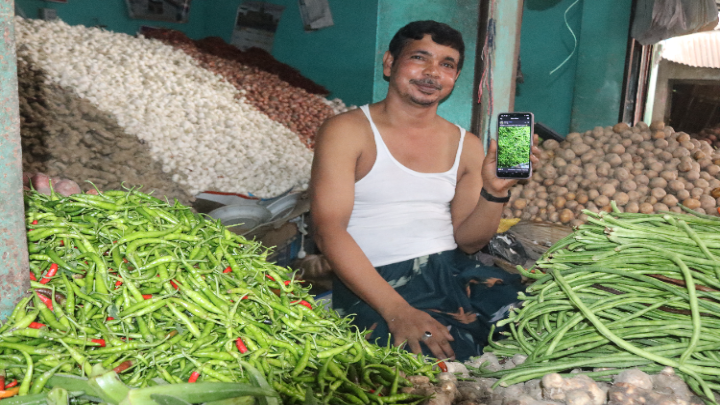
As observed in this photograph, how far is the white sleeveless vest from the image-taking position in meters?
2.59

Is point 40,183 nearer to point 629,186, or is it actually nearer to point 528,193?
point 528,193

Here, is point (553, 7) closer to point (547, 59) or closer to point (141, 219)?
point (547, 59)

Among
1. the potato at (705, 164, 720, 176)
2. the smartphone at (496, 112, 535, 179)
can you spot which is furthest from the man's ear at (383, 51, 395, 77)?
the potato at (705, 164, 720, 176)

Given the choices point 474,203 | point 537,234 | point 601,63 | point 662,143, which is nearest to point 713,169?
point 662,143

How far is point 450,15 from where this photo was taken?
3.60m

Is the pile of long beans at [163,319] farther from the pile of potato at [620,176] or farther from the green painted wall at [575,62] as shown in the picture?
the green painted wall at [575,62]

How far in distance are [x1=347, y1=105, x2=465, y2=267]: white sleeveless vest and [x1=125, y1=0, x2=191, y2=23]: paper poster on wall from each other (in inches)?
190

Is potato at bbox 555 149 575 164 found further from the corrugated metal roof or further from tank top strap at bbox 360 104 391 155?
the corrugated metal roof

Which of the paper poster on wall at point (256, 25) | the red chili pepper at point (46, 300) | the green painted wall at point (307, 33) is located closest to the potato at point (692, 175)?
the green painted wall at point (307, 33)

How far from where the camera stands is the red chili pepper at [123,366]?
41.1 inches

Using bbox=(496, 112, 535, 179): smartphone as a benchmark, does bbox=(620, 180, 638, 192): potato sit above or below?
below

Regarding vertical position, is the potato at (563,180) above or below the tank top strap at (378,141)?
below

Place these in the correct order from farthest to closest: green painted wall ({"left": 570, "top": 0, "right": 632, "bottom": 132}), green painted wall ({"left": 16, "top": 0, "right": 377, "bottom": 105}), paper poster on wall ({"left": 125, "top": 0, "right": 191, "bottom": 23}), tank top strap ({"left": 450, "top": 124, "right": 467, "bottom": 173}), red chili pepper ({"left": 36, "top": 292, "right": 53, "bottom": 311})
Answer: paper poster on wall ({"left": 125, "top": 0, "right": 191, "bottom": 23})
green painted wall ({"left": 570, "top": 0, "right": 632, "bottom": 132})
green painted wall ({"left": 16, "top": 0, "right": 377, "bottom": 105})
tank top strap ({"left": 450, "top": 124, "right": 467, "bottom": 173})
red chili pepper ({"left": 36, "top": 292, "right": 53, "bottom": 311})

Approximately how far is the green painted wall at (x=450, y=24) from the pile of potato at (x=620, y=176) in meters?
0.78
